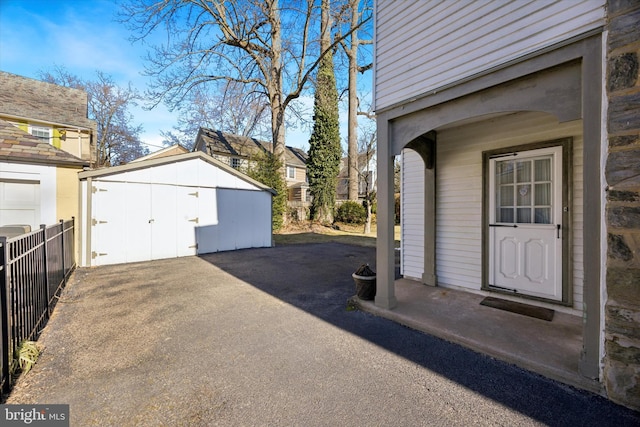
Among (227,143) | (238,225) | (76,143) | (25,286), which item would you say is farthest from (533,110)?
(227,143)

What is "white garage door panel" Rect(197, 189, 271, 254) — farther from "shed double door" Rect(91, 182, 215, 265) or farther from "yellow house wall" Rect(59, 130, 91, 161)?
"yellow house wall" Rect(59, 130, 91, 161)

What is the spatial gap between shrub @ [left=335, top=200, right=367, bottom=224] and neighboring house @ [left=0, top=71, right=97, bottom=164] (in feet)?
41.7

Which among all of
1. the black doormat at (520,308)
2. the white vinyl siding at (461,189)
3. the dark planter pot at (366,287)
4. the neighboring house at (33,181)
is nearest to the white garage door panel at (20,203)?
the neighboring house at (33,181)

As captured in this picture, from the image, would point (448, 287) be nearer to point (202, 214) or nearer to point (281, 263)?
point (281, 263)

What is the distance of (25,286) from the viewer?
111 inches

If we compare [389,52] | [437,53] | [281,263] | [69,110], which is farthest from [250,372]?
[69,110]

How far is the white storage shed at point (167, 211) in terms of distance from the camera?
22.1ft

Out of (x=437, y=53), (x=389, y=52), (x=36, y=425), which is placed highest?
(x=389, y=52)

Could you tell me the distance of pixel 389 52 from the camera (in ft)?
12.3

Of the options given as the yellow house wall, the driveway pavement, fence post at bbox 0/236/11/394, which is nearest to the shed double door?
the driveway pavement

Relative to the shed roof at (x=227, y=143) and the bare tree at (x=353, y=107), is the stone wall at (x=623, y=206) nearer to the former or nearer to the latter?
the bare tree at (x=353, y=107)

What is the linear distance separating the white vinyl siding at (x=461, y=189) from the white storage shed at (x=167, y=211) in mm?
6251

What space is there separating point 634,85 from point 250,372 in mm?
3583

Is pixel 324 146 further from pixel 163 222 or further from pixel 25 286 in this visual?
pixel 25 286
